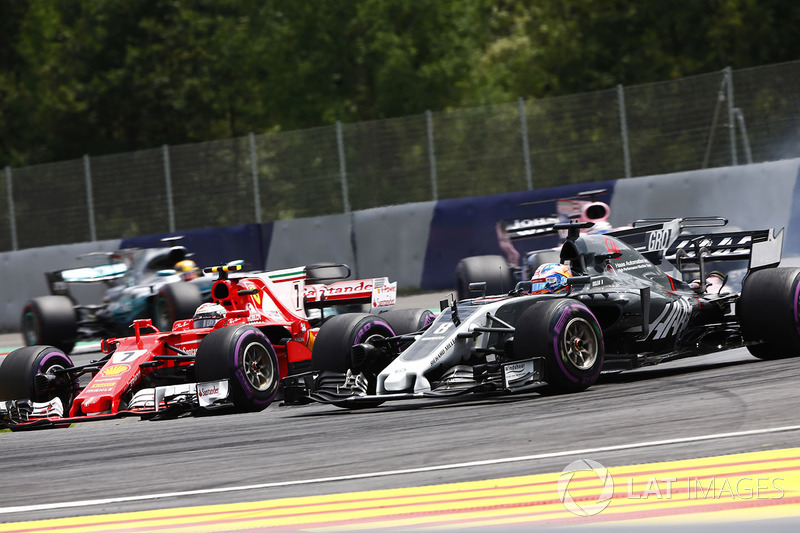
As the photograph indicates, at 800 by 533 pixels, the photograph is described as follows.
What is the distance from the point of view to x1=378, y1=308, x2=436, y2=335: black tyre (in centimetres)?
1128

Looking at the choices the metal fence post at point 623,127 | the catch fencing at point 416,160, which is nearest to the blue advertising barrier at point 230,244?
the catch fencing at point 416,160

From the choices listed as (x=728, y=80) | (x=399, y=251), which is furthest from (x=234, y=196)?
(x=728, y=80)

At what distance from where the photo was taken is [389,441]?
26.5 ft

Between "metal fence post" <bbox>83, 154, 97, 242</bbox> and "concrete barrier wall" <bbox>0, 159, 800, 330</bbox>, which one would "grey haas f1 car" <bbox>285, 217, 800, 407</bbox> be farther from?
"metal fence post" <bbox>83, 154, 97, 242</bbox>

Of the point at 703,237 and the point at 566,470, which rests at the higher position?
the point at 703,237

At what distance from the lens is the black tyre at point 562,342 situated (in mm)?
9203

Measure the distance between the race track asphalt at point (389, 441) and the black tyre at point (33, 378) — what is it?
62 centimetres

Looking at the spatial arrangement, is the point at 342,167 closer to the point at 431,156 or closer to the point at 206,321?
the point at 431,156

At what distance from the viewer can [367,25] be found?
37.9 metres

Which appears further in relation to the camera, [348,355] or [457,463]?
[348,355]

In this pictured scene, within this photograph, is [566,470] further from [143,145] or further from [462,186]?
[143,145]

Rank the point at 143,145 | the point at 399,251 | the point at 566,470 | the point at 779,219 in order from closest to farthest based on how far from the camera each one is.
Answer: the point at 566,470 < the point at 779,219 < the point at 399,251 < the point at 143,145

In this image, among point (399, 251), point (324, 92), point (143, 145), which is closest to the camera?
point (399, 251)

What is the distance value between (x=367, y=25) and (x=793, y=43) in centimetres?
1278
